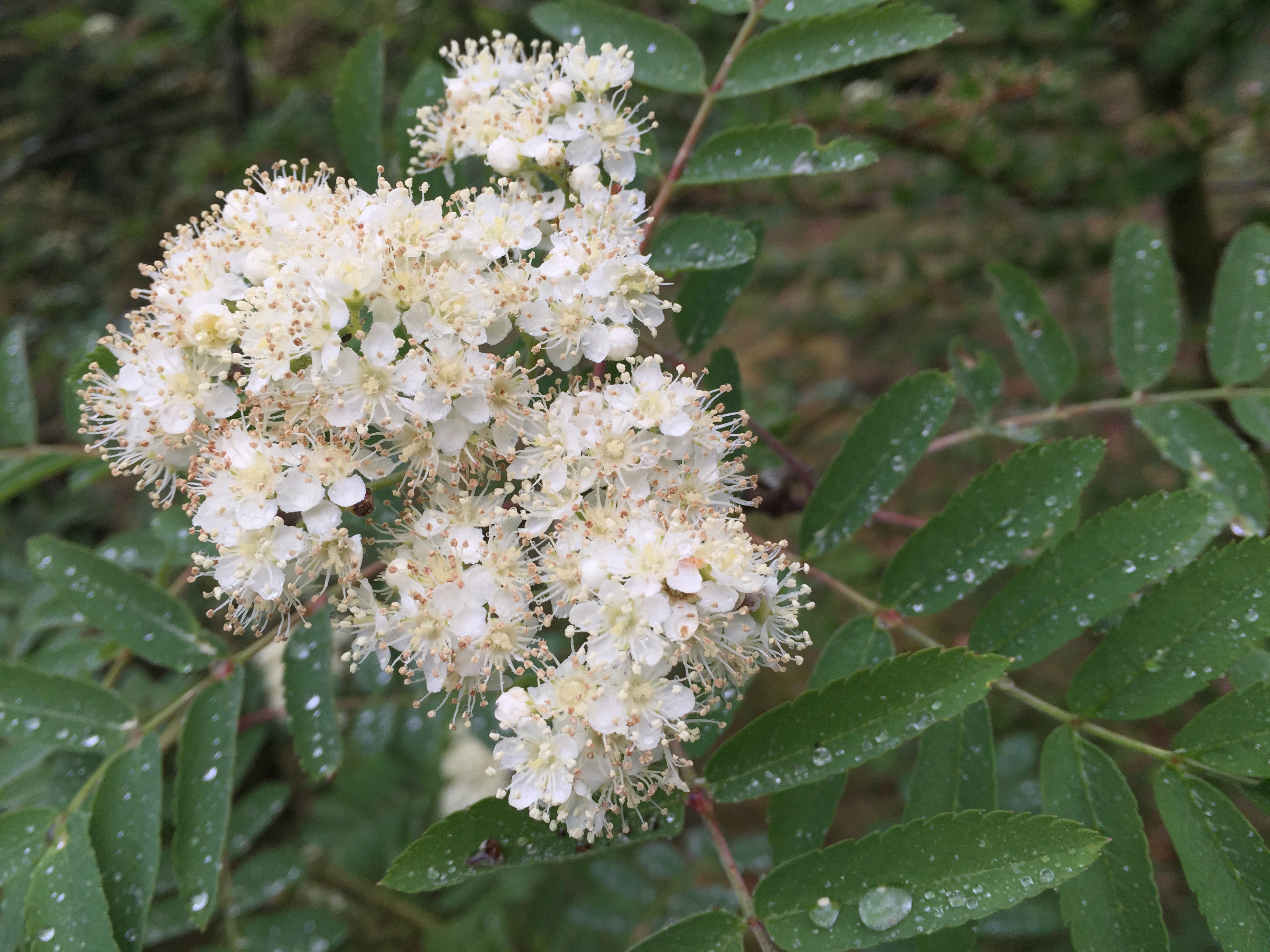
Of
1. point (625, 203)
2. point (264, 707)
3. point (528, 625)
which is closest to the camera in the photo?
point (528, 625)

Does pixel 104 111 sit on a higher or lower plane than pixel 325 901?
higher

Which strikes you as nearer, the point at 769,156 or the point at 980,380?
the point at 769,156

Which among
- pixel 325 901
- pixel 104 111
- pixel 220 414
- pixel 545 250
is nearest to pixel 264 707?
pixel 325 901

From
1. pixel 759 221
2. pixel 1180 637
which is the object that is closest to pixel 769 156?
pixel 759 221

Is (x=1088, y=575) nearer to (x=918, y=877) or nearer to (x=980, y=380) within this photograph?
(x=918, y=877)

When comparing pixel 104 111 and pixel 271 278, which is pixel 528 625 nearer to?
pixel 271 278

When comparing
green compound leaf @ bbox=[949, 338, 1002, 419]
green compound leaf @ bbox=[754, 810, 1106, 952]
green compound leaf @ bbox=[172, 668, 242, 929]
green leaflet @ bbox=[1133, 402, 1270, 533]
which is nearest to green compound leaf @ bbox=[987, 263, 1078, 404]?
green compound leaf @ bbox=[949, 338, 1002, 419]

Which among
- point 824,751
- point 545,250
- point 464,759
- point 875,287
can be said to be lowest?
point 464,759
